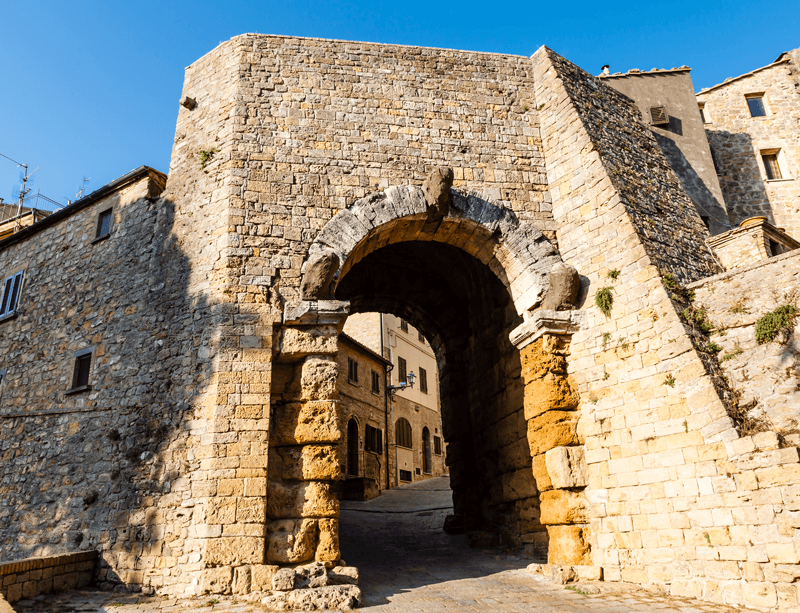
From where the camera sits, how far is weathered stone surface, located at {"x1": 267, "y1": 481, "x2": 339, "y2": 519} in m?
6.57

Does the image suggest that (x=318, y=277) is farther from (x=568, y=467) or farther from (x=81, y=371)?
(x=81, y=371)

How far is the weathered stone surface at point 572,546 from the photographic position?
6.86 meters

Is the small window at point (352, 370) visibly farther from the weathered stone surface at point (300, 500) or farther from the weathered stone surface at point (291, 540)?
the weathered stone surface at point (291, 540)

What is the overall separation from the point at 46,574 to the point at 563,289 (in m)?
6.91

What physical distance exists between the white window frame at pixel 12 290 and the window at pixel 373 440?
40.8ft

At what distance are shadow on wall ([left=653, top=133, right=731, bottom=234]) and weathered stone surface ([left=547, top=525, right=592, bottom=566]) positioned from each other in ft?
25.3

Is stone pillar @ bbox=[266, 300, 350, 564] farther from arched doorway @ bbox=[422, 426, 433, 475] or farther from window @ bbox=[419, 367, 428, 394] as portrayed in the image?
window @ bbox=[419, 367, 428, 394]

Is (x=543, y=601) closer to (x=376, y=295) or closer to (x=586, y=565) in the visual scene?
(x=586, y=565)

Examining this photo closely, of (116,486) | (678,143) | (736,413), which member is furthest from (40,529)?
(678,143)

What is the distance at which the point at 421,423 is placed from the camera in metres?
25.6

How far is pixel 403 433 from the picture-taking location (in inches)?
948

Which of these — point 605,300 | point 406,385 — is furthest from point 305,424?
point 406,385

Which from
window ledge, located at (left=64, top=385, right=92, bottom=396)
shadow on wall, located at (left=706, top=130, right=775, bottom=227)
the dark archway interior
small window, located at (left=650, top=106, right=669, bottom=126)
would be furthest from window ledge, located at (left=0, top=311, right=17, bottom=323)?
shadow on wall, located at (left=706, top=130, right=775, bottom=227)

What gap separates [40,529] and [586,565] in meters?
7.36
